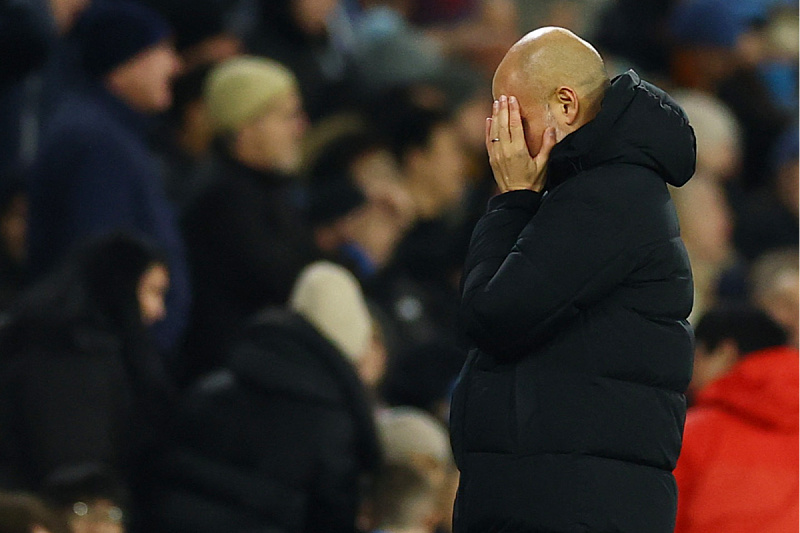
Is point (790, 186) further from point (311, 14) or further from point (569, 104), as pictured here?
point (569, 104)

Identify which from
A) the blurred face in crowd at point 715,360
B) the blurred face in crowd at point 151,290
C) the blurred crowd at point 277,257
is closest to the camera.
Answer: the blurred crowd at point 277,257

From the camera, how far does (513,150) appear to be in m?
3.73

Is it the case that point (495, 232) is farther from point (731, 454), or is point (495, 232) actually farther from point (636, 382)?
point (731, 454)

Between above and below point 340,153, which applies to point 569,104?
above

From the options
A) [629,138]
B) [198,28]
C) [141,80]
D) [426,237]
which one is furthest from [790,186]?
[629,138]

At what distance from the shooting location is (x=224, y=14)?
9305 millimetres

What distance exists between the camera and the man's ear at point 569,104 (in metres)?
3.72

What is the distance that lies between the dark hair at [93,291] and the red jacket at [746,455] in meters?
2.22

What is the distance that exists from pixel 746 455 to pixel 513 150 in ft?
5.31

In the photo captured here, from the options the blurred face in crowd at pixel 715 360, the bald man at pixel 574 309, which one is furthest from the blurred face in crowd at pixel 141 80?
the bald man at pixel 574 309

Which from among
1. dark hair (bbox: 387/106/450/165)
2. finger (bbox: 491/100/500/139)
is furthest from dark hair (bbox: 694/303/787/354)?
dark hair (bbox: 387/106/450/165)

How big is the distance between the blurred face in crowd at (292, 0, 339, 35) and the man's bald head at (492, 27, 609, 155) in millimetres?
A: 6278

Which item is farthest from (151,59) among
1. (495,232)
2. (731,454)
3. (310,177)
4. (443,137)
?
(495,232)

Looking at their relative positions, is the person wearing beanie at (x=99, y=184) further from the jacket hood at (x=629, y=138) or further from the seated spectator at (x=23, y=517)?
the jacket hood at (x=629, y=138)
